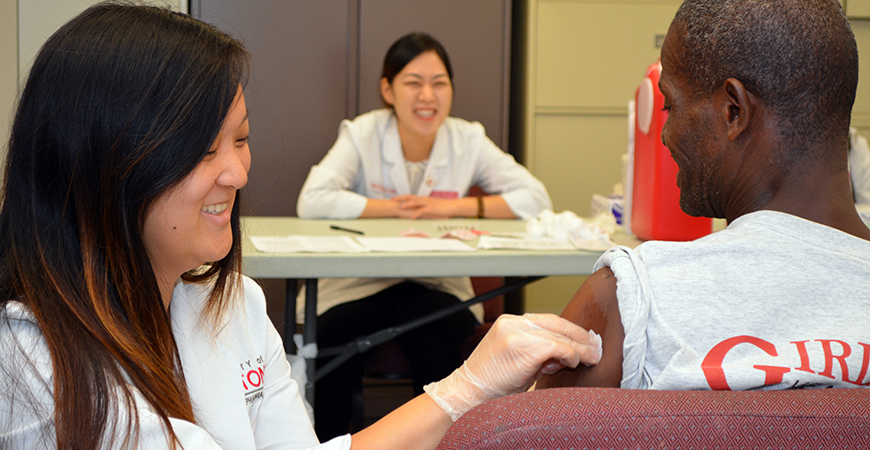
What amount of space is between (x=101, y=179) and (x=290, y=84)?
2.48 m

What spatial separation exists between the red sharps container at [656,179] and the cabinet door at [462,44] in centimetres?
153

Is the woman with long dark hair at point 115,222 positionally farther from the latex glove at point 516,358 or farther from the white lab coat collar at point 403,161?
the white lab coat collar at point 403,161

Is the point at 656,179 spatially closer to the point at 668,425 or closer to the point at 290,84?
the point at 668,425

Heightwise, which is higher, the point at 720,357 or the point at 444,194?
the point at 720,357

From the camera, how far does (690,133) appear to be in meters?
0.77

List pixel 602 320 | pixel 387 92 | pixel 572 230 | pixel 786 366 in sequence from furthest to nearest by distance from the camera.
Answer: pixel 387 92 < pixel 572 230 < pixel 602 320 < pixel 786 366

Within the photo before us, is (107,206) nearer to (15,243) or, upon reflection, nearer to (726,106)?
(15,243)

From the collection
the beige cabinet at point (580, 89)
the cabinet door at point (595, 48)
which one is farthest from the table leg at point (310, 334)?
the cabinet door at point (595, 48)

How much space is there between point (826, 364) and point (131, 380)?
607 mm

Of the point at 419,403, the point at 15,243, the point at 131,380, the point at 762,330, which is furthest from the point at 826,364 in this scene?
the point at 15,243

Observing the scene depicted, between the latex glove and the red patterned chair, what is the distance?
0.23 m

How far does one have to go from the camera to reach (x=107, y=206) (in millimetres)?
671

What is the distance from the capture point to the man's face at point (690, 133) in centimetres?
75

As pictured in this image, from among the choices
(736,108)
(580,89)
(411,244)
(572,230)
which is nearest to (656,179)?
(572,230)
